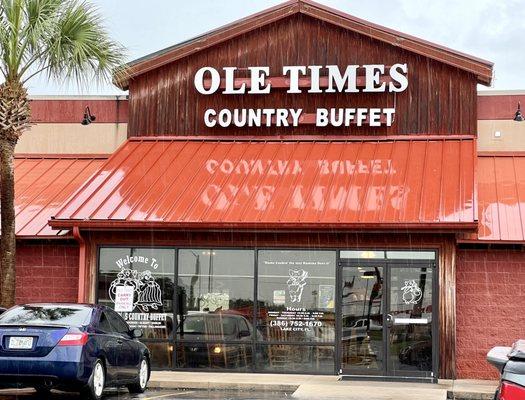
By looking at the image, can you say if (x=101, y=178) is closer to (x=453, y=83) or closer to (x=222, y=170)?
(x=222, y=170)

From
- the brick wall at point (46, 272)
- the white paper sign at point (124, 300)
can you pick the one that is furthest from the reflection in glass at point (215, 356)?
the brick wall at point (46, 272)

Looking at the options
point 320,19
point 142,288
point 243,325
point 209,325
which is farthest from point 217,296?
point 320,19

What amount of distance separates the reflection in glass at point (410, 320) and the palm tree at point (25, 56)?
7.35 meters

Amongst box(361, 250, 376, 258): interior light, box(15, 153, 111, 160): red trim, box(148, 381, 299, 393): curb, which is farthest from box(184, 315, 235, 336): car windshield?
box(15, 153, 111, 160): red trim

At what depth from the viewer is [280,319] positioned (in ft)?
64.3

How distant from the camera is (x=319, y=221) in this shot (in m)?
18.8

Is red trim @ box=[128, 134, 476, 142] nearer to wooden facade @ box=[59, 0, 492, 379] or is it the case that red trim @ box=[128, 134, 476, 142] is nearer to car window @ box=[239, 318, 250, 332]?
wooden facade @ box=[59, 0, 492, 379]

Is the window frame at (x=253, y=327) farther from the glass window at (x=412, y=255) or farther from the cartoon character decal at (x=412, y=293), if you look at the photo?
the cartoon character decal at (x=412, y=293)

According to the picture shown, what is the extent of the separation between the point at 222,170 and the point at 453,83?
18.2 feet

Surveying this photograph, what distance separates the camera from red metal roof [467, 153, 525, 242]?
1892 centimetres

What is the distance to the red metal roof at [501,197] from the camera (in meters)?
18.9

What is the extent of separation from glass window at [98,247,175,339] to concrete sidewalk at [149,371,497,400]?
46.4 inches

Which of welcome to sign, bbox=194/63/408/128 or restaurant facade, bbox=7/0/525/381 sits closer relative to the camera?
restaurant facade, bbox=7/0/525/381

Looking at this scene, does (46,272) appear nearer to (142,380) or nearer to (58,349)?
(142,380)
